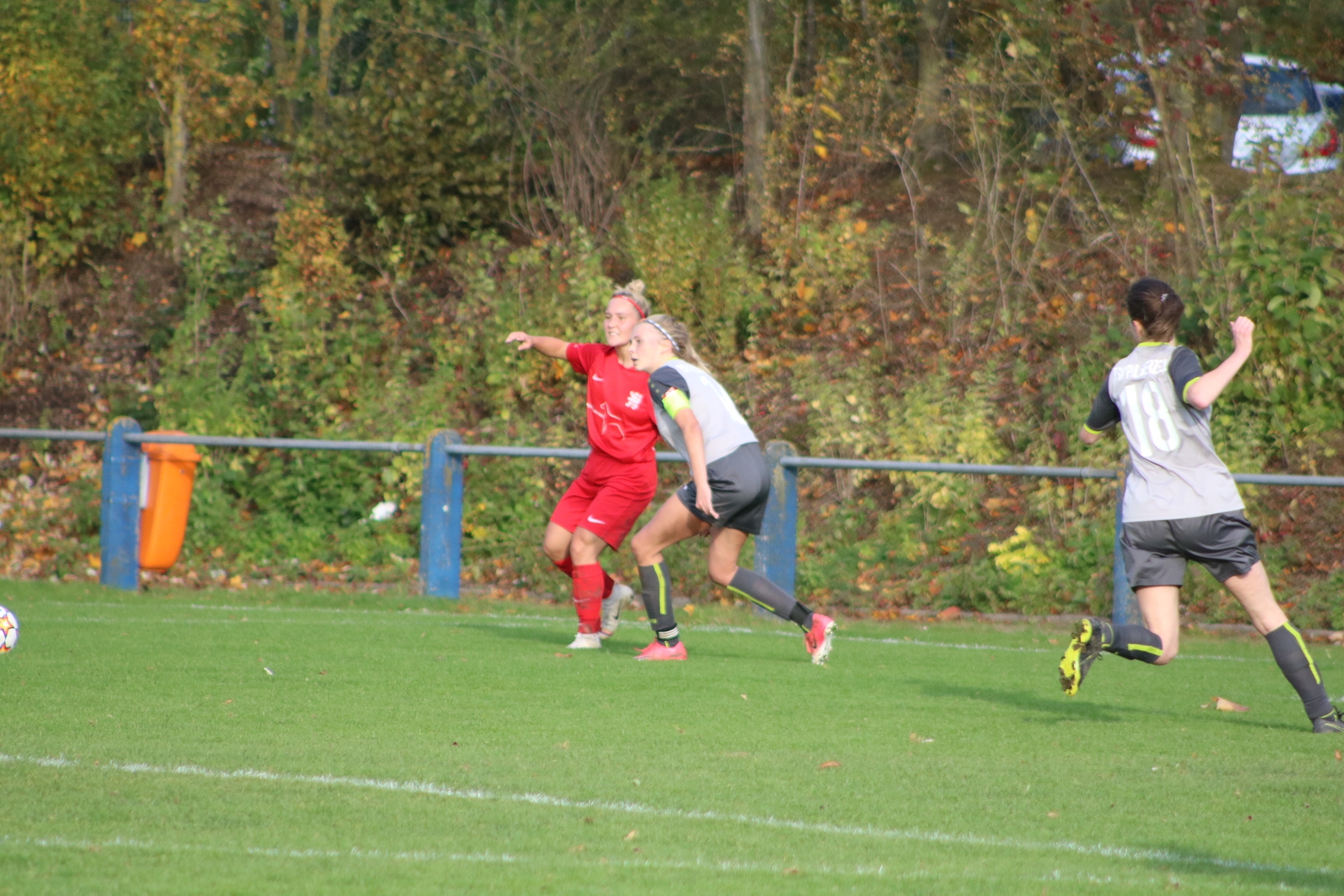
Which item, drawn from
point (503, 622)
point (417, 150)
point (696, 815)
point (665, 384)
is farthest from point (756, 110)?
point (696, 815)

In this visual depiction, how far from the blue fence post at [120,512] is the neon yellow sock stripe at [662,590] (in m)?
5.66

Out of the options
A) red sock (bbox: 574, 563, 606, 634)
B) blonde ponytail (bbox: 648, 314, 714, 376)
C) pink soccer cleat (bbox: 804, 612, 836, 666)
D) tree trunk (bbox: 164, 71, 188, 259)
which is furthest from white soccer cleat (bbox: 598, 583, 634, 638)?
tree trunk (bbox: 164, 71, 188, 259)

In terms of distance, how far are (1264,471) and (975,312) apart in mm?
3718

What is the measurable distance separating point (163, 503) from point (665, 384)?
614 cm

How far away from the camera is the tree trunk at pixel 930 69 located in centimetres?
1730

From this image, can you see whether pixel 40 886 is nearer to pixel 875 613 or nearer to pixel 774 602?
pixel 774 602

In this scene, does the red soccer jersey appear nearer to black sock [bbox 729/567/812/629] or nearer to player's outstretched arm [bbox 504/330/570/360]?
player's outstretched arm [bbox 504/330/570/360]

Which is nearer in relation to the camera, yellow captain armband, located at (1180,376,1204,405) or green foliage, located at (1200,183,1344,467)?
yellow captain armband, located at (1180,376,1204,405)

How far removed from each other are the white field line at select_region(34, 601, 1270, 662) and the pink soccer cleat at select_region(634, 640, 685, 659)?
1.73m

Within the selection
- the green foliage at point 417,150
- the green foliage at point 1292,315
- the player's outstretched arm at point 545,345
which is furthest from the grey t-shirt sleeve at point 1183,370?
the green foliage at point 417,150

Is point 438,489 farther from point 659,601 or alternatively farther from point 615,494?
point 659,601

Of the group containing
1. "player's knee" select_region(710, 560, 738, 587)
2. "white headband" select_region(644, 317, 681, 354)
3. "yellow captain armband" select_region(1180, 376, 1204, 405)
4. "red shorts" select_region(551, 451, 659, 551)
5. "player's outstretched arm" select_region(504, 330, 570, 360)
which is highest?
"white headband" select_region(644, 317, 681, 354)

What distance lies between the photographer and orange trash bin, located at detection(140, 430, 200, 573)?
39.7ft

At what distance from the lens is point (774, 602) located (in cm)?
791
